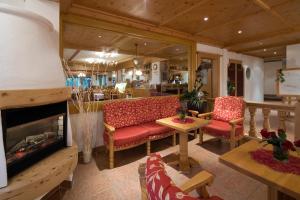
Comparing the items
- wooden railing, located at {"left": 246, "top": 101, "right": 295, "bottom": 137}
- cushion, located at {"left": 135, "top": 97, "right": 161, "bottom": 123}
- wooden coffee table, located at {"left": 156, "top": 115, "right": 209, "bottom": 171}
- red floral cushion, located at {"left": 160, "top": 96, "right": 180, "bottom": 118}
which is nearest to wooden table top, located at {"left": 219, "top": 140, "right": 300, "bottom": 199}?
wooden coffee table, located at {"left": 156, "top": 115, "right": 209, "bottom": 171}

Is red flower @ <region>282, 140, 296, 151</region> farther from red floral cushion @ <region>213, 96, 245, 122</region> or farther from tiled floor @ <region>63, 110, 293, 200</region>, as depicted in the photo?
red floral cushion @ <region>213, 96, 245, 122</region>

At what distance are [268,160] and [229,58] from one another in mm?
5494

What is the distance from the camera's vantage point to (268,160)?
1.42 meters

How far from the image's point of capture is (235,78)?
6.77 metres

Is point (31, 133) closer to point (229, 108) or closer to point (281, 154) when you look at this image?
point (281, 154)

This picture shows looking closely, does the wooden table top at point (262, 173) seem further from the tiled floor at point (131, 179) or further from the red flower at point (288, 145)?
the tiled floor at point (131, 179)

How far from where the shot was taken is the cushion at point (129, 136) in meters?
2.63

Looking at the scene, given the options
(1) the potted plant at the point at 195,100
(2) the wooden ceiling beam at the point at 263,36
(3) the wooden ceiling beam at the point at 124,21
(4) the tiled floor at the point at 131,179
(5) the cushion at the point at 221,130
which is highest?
(2) the wooden ceiling beam at the point at 263,36

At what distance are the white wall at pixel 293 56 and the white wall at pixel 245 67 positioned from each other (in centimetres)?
159

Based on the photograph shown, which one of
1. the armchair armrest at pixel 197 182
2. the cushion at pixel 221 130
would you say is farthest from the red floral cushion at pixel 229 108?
the armchair armrest at pixel 197 182

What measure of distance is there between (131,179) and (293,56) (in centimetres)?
624

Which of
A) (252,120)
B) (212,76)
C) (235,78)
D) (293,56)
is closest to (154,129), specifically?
(252,120)

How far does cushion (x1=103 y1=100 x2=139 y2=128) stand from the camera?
118 inches

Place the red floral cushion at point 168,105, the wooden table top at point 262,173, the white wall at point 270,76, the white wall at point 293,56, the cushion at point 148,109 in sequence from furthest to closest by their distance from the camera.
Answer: the white wall at point 270,76 < the white wall at point 293,56 < the red floral cushion at point 168,105 < the cushion at point 148,109 < the wooden table top at point 262,173
